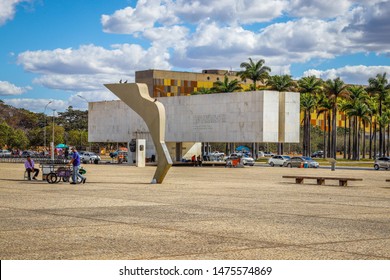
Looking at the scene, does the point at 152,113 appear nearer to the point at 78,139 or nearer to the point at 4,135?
the point at 4,135

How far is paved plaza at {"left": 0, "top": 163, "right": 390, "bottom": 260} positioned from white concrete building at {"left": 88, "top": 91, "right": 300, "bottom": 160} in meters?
47.3

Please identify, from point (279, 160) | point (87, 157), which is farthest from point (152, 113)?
point (87, 157)

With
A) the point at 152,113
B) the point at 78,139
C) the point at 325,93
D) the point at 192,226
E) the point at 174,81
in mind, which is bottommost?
the point at 192,226

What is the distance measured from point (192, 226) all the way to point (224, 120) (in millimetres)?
62170

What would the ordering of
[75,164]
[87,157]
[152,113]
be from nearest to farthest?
1. [75,164]
2. [152,113]
3. [87,157]

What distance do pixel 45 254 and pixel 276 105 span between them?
6451 centimetres

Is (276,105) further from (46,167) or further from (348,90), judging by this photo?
(348,90)

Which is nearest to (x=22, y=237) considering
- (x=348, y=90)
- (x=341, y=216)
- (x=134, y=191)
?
(x=341, y=216)

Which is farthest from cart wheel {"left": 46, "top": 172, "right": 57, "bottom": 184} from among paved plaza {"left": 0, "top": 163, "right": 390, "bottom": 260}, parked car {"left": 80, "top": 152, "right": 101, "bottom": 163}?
parked car {"left": 80, "top": 152, "right": 101, "bottom": 163}

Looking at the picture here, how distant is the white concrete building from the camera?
75.4m

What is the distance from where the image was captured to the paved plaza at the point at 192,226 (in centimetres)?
1273

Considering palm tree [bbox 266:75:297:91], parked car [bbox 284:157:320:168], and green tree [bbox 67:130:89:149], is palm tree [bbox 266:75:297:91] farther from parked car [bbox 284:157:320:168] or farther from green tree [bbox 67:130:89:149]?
green tree [bbox 67:130:89:149]

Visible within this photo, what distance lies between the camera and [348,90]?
12719 centimetres

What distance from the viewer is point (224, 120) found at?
78.8 metres
